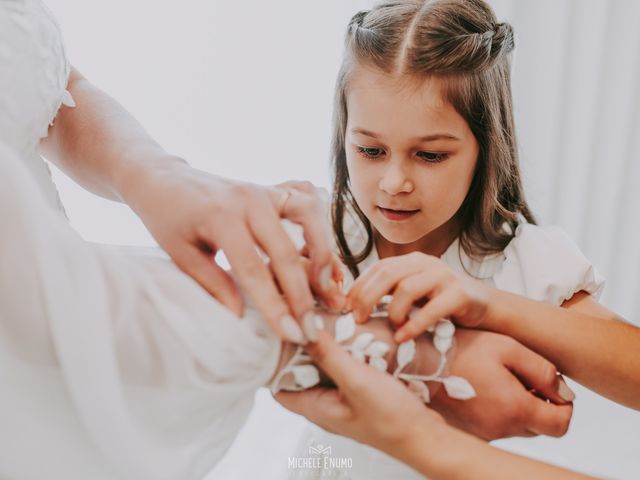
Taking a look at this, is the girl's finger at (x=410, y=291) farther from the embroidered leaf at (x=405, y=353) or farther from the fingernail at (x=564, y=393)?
the fingernail at (x=564, y=393)

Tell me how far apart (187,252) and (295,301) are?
0.12 metres

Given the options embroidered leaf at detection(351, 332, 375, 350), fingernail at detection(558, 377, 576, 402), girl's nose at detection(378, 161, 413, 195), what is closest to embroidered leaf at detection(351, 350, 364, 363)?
embroidered leaf at detection(351, 332, 375, 350)

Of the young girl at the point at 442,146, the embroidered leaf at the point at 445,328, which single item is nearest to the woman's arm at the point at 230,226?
the embroidered leaf at the point at 445,328

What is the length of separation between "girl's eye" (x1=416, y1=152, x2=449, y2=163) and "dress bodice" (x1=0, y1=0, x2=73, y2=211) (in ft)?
1.84

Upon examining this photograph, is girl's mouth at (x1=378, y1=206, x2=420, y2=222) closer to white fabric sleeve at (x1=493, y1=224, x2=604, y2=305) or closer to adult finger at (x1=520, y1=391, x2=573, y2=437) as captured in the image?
white fabric sleeve at (x1=493, y1=224, x2=604, y2=305)

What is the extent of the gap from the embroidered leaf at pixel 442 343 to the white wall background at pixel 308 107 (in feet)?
2.28

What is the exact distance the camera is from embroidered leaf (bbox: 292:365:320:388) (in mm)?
689

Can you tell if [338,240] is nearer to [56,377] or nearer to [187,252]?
[187,252]

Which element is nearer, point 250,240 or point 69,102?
point 250,240

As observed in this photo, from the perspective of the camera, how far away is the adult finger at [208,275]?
639mm

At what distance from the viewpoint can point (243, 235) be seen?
0.60 m

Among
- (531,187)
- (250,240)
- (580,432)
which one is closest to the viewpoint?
(250,240)

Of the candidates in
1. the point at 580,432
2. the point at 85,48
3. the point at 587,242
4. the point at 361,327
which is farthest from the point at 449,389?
the point at 587,242

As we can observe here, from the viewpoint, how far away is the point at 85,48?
5.42ft
